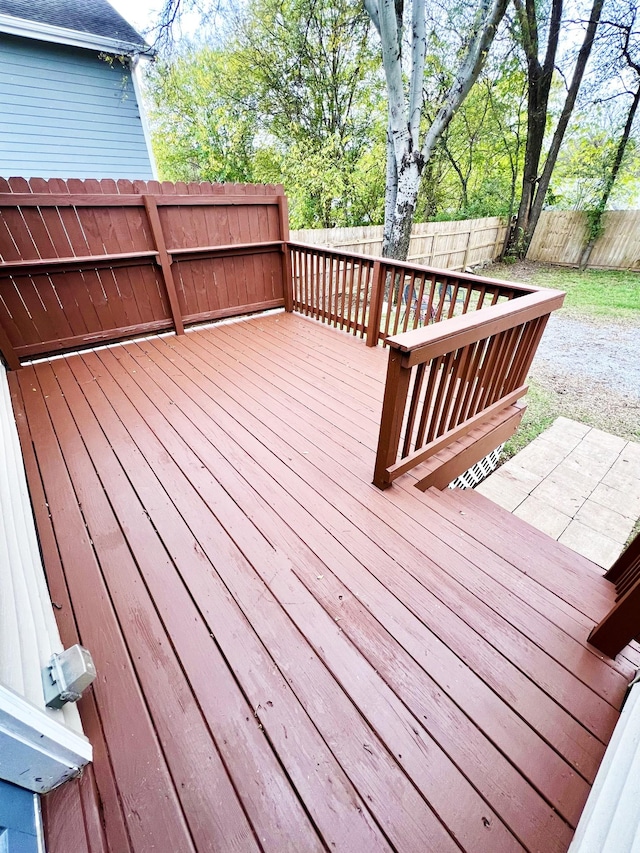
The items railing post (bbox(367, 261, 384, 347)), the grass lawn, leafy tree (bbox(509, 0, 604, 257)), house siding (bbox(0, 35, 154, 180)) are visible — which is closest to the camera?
railing post (bbox(367, 261, 384, 347))

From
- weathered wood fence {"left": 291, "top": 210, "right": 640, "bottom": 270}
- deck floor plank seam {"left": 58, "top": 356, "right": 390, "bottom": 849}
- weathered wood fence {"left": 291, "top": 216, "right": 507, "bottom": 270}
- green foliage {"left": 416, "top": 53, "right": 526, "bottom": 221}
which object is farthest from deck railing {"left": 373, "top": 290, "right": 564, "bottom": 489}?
green foliage {"left": 416, "top": 53, "right": 526, "bottom": 221}

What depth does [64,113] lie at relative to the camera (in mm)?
5113

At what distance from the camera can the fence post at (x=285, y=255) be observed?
4.06 meters

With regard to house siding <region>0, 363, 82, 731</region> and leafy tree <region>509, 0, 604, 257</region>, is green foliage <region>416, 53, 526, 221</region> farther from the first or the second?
house siding <region>0, 363, 82, 731</region>

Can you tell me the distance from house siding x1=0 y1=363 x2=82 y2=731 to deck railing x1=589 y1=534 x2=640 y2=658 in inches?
67.9

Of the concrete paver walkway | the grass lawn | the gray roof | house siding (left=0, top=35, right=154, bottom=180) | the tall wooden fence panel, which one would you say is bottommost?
the grass lawn

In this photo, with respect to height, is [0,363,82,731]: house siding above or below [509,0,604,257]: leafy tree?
below

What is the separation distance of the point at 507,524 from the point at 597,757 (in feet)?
3.11

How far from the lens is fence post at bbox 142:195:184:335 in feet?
10.8

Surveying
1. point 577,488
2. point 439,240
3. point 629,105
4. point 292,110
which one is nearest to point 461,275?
point 577,488

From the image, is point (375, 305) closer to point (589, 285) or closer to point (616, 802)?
point (616, 802)

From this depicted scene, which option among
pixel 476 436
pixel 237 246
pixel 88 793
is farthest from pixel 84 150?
pixel 88 793

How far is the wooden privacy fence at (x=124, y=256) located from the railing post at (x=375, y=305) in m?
1.48

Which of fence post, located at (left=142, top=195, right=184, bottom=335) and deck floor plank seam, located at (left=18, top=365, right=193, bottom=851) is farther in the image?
fence post, located at (left=142, top=195, right=184, bottom=335)
